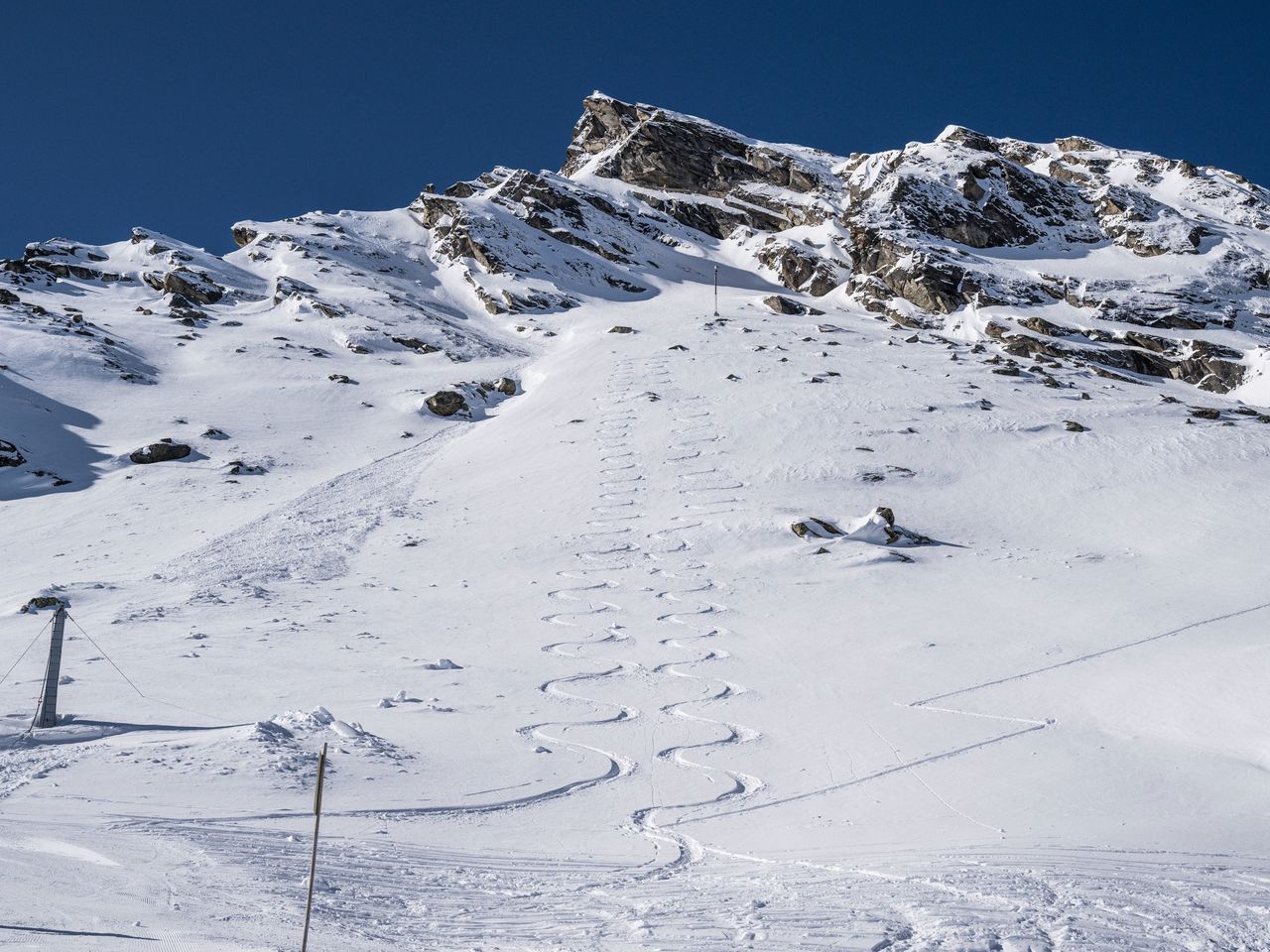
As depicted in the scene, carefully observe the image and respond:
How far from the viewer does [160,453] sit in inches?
1479

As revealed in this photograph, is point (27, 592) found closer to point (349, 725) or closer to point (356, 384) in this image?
point (349, 725)

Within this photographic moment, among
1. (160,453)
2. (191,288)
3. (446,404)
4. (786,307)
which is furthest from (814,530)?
(191,288)

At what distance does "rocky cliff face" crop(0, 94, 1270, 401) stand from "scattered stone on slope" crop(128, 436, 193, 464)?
14.1m

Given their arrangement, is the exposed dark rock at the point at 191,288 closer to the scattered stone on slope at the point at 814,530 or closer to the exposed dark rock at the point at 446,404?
the exposed dark rock at the point at 446,404

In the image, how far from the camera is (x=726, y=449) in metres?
34.5

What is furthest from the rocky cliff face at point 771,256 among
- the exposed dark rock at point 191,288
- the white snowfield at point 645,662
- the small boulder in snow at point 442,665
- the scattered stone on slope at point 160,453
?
the small boulder in snow at point 442,665

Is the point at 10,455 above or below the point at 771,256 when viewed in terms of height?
below

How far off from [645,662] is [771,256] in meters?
82.8

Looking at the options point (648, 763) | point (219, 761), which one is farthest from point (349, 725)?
point (648, 763)

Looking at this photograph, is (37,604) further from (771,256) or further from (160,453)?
(771,256)

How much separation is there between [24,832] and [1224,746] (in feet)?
48.1

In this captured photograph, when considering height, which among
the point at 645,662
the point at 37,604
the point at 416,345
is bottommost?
the point at 645,662

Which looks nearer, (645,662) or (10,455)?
(645,662)

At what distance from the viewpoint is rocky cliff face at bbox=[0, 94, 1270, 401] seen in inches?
2479
